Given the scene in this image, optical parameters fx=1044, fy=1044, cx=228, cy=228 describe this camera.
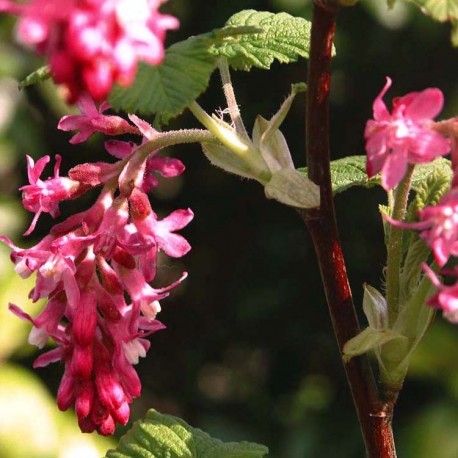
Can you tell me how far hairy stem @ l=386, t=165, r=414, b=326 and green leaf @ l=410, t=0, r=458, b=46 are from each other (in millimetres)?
199

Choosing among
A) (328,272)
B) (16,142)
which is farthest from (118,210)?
(16,142)

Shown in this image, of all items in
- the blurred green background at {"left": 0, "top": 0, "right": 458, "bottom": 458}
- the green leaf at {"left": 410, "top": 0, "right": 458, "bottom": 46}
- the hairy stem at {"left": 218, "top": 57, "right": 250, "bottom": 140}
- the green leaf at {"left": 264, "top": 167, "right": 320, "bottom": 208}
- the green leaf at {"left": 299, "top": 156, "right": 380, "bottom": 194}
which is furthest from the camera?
the blurred green background at {"left": 0, "top": 0, "right": 458, "bottom": 458}

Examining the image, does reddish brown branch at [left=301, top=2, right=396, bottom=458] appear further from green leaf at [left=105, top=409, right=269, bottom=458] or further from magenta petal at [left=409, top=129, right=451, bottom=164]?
green leaf at [left=105, top=409, right=269, bottom=458]

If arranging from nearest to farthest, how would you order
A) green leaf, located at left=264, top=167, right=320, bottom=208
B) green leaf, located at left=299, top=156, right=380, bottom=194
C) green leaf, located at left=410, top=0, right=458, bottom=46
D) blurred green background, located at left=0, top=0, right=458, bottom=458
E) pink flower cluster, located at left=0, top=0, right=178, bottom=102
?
pink flower cluster, located at left=0, top=0, right=178, bottom=102 → green leaf, located at left=410, top=0, right=458, bottom=46 → green leaf, located at left=264, top=167, right=320, bottom=208 → green leaf, located at left=299, top=156, right=380, bottom=194 → blurred green background, located at left=0, top=0, right=458, bottom=458

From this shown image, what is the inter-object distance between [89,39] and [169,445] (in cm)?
70

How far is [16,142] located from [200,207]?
893 millimetres

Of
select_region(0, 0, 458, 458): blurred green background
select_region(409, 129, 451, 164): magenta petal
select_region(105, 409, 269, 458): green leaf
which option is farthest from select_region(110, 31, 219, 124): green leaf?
select_region(0, 0, 458, 458): blurred green background

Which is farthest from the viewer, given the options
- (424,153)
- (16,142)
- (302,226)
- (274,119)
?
(302,226)

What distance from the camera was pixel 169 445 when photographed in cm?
130

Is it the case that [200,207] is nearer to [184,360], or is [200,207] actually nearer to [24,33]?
[184,360]

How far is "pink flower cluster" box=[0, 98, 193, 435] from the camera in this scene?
1082 millimetres

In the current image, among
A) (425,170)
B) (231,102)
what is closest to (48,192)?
(231,102)

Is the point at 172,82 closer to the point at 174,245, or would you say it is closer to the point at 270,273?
the point at 174,245

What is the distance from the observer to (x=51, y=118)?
309 cm
